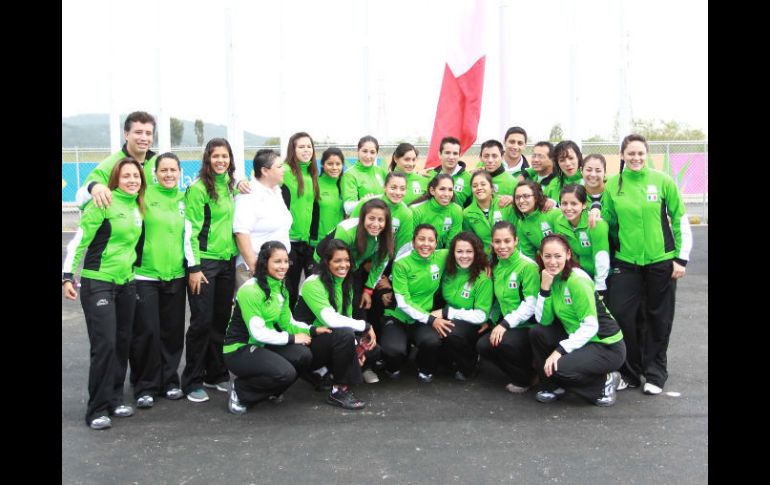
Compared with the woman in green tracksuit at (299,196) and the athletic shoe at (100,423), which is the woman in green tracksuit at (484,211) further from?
the athletic shoe at (100,423)

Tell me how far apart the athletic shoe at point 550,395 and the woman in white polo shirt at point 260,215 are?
224cm

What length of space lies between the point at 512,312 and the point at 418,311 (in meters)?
0.73

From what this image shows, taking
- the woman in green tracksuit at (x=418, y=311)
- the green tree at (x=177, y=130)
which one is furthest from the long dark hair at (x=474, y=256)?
the green tree at (x=177, y=130)

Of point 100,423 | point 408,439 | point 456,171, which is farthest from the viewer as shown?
point 456,171

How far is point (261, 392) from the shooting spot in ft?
15.8

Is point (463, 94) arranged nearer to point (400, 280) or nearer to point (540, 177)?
point (540, 177)

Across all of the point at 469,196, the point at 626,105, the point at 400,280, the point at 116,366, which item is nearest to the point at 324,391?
the point at 400,280

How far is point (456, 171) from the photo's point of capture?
6203mm

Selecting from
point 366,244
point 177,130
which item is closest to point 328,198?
point 366,244

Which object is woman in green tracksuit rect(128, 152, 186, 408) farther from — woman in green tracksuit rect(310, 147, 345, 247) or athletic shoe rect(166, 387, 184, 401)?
woman in green tracksuit rect(310, 147, 345, 247)

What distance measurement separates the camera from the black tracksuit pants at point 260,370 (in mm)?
4742

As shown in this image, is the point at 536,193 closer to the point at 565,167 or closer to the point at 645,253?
the point at 565,167

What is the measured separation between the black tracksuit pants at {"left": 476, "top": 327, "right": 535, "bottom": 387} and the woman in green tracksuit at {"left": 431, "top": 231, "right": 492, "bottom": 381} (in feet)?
0.76
